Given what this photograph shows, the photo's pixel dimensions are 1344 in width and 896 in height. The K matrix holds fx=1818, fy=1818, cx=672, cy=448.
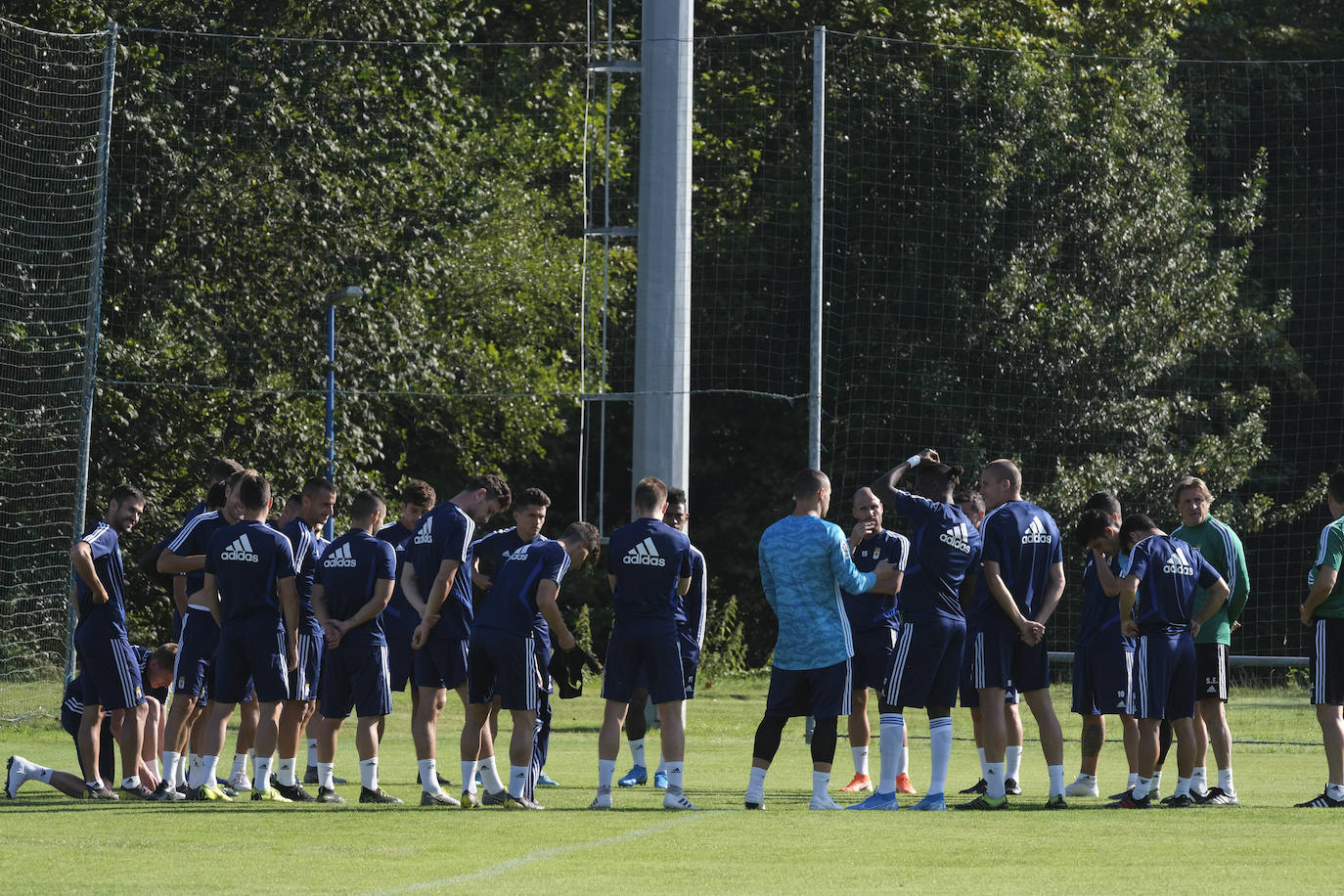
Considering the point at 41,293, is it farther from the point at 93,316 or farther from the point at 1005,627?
the point at 1005,627

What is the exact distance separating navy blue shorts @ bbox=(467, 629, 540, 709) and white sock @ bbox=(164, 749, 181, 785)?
1.94 metres

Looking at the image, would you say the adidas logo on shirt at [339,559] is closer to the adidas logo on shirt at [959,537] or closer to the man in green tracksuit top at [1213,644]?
the adidas logo on shirt at [959,537]

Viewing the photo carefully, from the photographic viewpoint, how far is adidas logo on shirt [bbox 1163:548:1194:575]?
35.7ft

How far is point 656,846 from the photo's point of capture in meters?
8.82

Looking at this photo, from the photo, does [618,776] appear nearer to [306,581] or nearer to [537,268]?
[306,581]

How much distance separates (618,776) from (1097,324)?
16011 mm

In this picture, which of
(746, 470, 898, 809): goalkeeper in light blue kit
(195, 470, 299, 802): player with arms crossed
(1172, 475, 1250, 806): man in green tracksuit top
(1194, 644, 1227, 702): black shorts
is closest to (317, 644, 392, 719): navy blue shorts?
(195, 470, 299, 802): player with arms crossed

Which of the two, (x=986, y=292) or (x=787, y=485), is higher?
(x=986, y=292)

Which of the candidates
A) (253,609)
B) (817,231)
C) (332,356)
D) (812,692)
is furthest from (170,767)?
(332,356)

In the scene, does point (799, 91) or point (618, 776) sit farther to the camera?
point (799, 91)

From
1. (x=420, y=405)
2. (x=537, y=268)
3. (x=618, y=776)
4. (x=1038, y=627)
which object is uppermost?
(x=537, y=268)

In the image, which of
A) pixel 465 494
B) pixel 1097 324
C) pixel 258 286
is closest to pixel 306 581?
pixel 465 494

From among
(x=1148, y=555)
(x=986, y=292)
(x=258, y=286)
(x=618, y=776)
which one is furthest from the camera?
(x=986, y=292)

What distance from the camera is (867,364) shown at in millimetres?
27359
